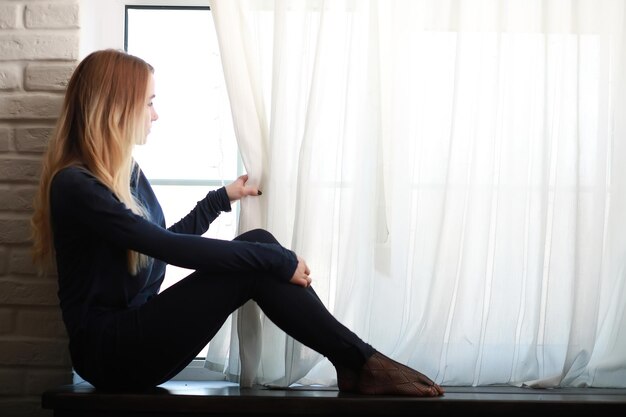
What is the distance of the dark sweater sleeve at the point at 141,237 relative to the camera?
1776mm

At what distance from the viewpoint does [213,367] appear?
6.84ft

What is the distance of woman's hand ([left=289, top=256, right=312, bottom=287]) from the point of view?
6.04ft

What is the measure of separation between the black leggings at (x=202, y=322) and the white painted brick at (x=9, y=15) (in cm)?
85

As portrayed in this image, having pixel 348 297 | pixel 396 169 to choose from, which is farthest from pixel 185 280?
pixel 396 169

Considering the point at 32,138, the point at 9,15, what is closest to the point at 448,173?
the point at 32,138

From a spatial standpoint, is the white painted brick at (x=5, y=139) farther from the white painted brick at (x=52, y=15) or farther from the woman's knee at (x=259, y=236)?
the woman's knee at (x=259, y=236)

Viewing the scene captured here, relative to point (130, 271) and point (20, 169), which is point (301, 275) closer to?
point (130, 271)

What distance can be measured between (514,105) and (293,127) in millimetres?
570

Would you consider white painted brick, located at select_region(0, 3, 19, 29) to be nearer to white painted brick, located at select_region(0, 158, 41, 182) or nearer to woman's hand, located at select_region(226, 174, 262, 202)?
white painted brick, located at select_region(0, 158, 41, 182)

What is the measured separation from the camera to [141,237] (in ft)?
5.83

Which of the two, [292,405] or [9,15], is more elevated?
[9,15]

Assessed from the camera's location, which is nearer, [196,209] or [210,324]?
[210,324]

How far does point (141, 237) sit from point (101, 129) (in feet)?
0.96

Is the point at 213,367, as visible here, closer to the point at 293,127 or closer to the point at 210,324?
the point at 210,324
